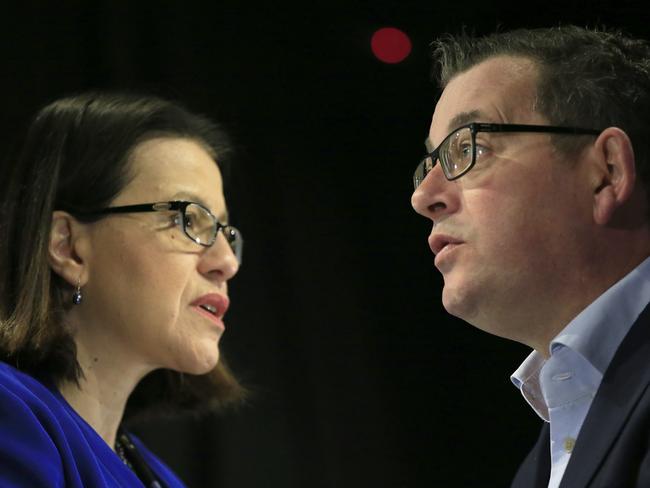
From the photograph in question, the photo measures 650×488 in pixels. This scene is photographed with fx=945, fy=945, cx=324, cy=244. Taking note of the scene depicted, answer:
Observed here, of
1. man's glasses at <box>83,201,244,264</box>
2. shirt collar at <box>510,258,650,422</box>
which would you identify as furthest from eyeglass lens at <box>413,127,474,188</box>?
man's glasses at <box>83,201,244,264</box>

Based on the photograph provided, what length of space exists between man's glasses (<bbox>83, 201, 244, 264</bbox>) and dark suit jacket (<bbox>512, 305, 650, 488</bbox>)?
114cm

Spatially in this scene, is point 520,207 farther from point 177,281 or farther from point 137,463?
point 137,463

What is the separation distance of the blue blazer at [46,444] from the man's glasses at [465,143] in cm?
87

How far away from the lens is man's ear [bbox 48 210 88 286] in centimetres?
216

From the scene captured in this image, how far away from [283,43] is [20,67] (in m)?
0.78

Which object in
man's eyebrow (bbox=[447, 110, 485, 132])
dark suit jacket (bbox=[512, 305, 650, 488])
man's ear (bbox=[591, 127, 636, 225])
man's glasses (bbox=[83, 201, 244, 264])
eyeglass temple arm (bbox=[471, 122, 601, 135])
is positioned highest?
man's eyebrow (bbox=[447, 110, 485, 132])

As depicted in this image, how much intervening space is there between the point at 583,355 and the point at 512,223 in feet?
0.85

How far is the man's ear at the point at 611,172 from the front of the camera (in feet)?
5.25

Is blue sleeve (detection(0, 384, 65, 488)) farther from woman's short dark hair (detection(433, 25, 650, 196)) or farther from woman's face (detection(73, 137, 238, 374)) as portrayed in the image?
woman's short dark hair (detection(433, 25, 650, 196))

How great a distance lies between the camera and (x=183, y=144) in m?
2.38

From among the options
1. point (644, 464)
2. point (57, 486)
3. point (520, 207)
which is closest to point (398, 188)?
point (520, 207)

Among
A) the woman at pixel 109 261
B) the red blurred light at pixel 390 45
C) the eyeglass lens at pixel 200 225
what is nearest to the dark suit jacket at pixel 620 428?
the woman at pixel 109 261

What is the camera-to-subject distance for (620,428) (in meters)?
1.32

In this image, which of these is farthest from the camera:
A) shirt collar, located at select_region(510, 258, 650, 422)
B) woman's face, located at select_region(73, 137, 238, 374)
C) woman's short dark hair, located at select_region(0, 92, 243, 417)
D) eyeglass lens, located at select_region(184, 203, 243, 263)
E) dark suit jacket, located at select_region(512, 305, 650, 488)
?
eyeglass lens, located at select_region(184, 203, 243, 263)
